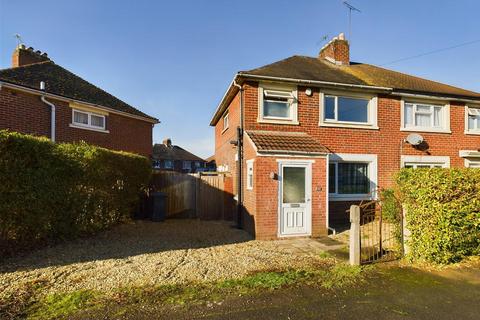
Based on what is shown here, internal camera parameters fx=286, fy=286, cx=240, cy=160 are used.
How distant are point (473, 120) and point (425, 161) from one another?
11.5ft

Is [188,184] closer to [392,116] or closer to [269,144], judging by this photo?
[269,144]

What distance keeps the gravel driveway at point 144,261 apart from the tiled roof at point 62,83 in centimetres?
835

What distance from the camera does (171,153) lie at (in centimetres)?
4744

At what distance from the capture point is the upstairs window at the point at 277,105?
10055 mm

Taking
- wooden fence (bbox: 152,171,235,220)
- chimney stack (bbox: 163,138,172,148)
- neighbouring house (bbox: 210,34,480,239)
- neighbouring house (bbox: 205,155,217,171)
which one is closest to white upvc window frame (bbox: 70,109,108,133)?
wooden fence (bbox: 152,171,235,220)

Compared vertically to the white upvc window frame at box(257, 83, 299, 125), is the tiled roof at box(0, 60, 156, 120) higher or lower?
higher

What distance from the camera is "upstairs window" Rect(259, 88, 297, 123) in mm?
10055

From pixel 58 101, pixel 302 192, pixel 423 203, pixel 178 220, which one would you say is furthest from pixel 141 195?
pixel 423 203

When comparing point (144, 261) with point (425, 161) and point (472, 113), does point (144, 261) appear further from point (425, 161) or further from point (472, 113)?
point (472, 113)

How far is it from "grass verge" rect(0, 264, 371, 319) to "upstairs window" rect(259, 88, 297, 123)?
19.3 feet

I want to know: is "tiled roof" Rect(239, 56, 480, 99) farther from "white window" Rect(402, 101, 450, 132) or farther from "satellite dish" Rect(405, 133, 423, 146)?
"satellite dish" Rect(405, 133, 423, 146)

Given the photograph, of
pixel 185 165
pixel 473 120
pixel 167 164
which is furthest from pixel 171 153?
pixel 473 120

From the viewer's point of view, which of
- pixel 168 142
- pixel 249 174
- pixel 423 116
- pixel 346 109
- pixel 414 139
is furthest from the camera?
pixel 168 142

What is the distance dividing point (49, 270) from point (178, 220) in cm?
632
